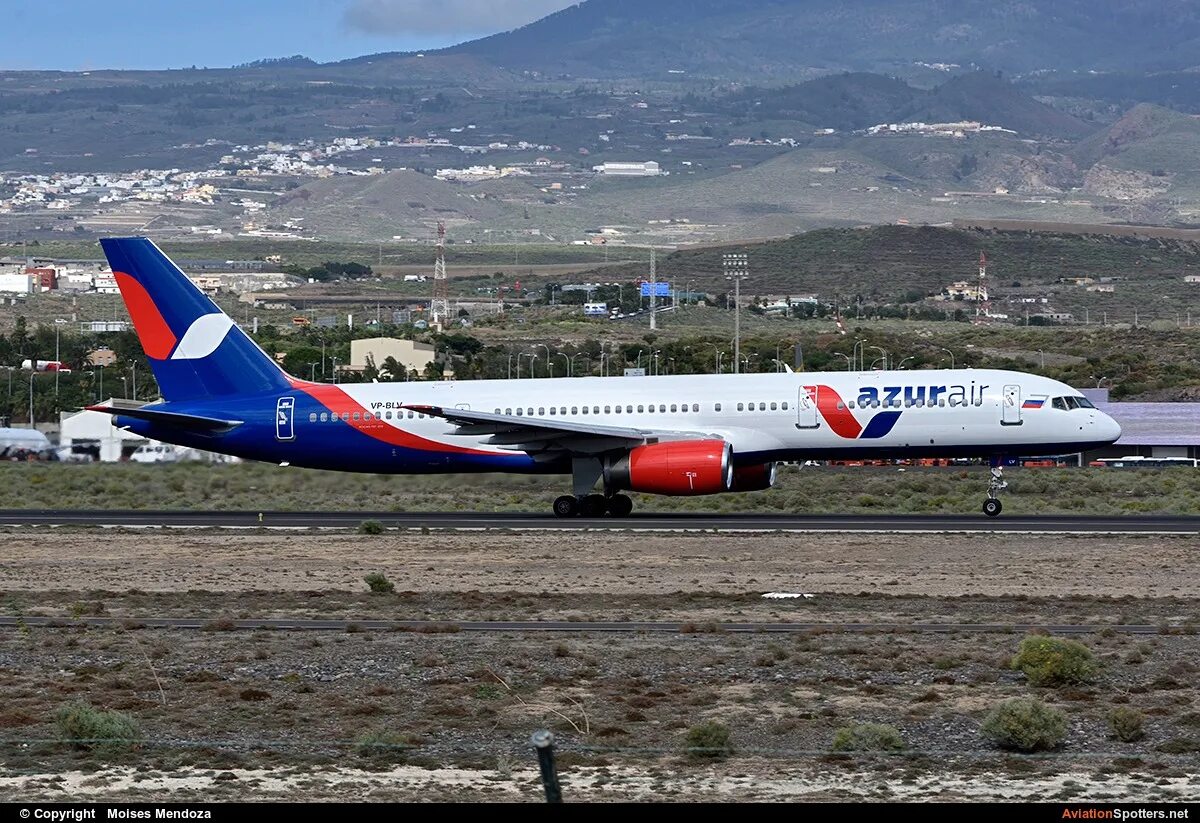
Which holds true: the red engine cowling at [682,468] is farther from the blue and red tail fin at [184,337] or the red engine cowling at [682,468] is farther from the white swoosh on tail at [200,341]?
the white swoosh on tail at [200,341]

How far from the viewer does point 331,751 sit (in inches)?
752

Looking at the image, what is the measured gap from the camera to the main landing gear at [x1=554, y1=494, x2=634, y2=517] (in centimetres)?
4822

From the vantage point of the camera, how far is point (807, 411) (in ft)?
152

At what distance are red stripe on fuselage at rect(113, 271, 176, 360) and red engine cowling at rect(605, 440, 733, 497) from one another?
12.6 m

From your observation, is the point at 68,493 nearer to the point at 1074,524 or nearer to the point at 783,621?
the point at 1074,524

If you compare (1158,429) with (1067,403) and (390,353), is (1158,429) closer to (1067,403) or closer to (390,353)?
(1067,403)

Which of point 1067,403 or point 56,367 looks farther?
point 56,367

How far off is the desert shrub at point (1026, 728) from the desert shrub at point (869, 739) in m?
0.96

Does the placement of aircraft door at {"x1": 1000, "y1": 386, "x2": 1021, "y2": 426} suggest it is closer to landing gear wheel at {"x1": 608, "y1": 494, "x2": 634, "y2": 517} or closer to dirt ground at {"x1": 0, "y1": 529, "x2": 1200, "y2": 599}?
dirt ground at {"x1": 0, "y1": 529, "x2": 1200, "y2": 599}

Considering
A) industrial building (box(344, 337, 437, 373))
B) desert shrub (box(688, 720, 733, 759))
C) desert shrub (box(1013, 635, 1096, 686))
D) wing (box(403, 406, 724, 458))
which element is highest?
industrial building (box(344, 337, 437, 373))

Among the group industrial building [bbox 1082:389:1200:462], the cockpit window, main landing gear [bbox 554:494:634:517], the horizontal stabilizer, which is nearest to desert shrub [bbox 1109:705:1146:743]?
the cockpit window

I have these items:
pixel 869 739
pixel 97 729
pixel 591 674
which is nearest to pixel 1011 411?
pixel 591 674

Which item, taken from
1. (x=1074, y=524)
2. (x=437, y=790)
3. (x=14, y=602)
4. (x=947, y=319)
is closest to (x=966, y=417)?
(x=1074, y=524)

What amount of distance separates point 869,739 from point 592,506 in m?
29.5
